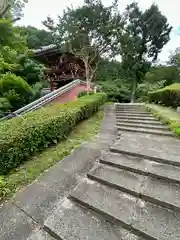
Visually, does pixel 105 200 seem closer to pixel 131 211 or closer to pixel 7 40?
pixel 131 211

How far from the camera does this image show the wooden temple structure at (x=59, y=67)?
13609mm

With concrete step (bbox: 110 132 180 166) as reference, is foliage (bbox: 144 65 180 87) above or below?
above

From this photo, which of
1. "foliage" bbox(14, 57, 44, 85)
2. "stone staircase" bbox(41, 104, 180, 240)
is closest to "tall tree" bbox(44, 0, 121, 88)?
"foliage" bbox(14, 57, 44, 85)

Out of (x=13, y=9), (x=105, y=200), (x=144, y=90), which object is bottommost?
(x=105, y=200)

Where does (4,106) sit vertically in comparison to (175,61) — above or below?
below

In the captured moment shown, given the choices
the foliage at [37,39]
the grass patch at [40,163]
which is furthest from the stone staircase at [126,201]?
the foliage at [37,39]

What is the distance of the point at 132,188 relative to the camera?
7.88 feet

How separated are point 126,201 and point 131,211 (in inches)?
6.8

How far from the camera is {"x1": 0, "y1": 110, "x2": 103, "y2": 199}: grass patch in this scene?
2.81 m

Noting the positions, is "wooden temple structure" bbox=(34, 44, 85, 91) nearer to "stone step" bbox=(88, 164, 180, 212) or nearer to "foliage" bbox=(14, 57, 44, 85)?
"foliage" bbox=(14, 57, 44, 85)

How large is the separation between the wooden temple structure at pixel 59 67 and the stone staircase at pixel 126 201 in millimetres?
11753

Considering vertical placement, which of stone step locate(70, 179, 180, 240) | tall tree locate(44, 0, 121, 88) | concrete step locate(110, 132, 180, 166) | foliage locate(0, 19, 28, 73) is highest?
tall tree locate(44, 0, 121, 88)

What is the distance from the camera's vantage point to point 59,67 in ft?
46.2

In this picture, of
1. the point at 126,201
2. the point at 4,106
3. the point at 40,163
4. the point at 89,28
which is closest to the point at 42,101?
the point at 4,106
